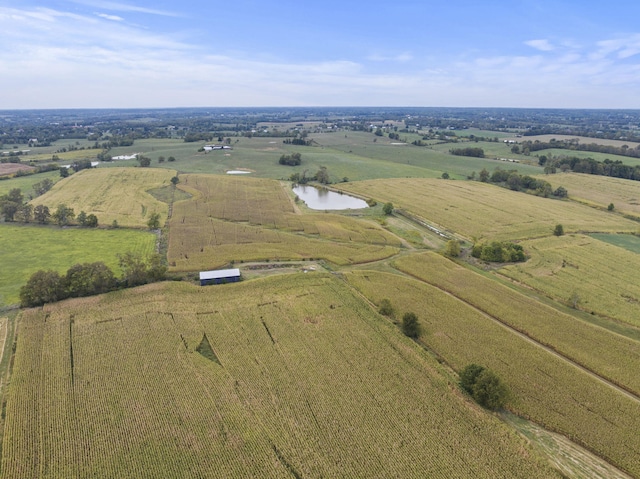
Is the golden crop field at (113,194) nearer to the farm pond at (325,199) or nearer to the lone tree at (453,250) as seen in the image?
Result: the farm pond at (325,199)

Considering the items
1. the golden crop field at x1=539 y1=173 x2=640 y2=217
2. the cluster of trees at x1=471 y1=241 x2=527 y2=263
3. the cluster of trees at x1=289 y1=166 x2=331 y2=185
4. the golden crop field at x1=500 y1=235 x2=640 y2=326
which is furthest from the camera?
the cluster of trees at x1=289 y1=166 x2=331 y2=185

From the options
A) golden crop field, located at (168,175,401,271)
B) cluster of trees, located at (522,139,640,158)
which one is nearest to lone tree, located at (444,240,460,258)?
golden crop field, located at (168,175,401,271)

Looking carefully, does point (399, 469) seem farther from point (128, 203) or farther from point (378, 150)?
point (378, 150)

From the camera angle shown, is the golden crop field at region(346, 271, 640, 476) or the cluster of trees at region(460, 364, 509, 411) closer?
the golden crop field at region(346, 271, 640, 476)

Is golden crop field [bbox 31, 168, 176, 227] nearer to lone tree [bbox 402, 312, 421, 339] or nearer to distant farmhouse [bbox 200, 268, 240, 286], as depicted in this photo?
distant farmhouse [bbox 200, 268, 240, 286]

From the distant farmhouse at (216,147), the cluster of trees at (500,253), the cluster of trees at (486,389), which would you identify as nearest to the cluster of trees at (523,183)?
the cluster of trees at (500,253)

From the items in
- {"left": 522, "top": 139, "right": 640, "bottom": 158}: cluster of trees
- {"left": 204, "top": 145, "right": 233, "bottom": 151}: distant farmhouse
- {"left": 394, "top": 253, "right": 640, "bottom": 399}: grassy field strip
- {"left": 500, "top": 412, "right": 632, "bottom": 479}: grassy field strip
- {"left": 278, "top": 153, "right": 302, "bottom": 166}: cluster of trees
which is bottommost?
{"left": 500, "top": 412, "right": 632, "bottom": 479}: grassy field strip

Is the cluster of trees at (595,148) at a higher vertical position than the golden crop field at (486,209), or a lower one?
higher
